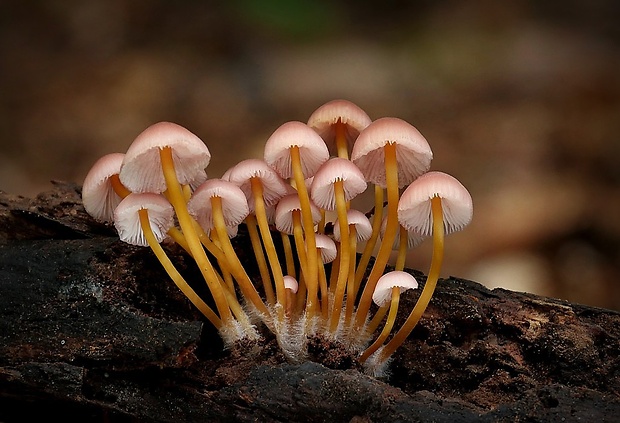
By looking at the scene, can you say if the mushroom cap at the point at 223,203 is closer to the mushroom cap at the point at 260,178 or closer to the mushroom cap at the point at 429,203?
the mushroom cap at the point at 260,178

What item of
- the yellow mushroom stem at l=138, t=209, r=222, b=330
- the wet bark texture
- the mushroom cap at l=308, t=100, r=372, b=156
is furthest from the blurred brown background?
the yellow mushroom stem at l=138, t=209, r=222, b=330

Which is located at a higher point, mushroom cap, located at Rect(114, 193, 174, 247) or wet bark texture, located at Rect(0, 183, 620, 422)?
mushroom cap, located at Rect(114, 193, 174, 247)

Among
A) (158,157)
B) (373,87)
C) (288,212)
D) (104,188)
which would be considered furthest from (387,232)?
(373,87)

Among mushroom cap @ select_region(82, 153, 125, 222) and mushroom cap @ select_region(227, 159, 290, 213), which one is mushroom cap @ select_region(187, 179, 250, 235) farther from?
mushroom cap @ select_region(82, 153, 125, 222)

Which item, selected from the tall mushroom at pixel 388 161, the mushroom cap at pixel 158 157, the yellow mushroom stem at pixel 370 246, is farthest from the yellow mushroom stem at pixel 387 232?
the mushroom cap at pixel 158 157

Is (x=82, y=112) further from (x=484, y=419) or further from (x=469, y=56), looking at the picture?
(x=484, y=419)

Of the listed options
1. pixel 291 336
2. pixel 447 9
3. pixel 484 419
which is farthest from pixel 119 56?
pixel 484 419
